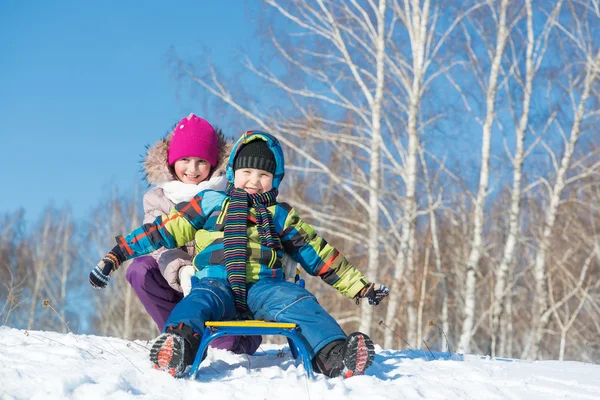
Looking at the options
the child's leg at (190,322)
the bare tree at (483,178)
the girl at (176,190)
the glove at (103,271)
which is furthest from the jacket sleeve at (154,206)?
the bare tree at (483,178)

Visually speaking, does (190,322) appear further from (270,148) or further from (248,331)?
(270,148)

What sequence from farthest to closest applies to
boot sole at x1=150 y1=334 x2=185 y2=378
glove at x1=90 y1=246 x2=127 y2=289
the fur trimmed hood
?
1. the fur trimmed hood
2. glove at x1=90 y1=246 x2=127 y2=289
3. boot sole at x1=150 y1=334 x2=185 y2=378

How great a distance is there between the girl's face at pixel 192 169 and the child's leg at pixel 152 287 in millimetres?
555

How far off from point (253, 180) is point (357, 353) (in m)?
1.14

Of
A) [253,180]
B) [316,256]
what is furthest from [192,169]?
[316,256]

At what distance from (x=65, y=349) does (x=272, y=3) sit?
7891 mm

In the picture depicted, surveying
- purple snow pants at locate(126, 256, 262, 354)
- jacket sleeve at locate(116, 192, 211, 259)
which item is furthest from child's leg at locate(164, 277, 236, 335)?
purple snow pants at locate(126, 256, 262, 354)

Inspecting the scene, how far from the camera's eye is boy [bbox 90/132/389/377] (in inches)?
123

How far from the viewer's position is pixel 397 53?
9.91m

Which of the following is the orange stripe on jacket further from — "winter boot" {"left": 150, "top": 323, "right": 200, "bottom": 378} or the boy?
"winter boot" {"left": 150, "top": 323, "right": 200, "bottom": 378}

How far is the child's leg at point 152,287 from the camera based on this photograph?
3.95 meters

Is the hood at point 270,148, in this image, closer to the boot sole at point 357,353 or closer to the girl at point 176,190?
the girl at point 176,190

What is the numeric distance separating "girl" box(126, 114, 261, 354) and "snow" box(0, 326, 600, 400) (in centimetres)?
28

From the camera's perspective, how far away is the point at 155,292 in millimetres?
3998
